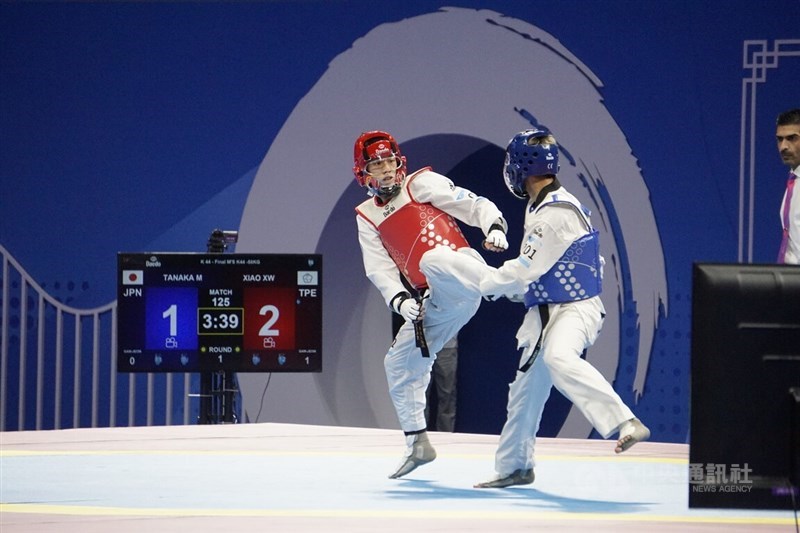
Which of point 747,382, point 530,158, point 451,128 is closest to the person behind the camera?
point 747,382

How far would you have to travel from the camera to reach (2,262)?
8859mm

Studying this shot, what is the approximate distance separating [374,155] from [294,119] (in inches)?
146

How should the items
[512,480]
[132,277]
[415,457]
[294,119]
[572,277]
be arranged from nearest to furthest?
1. [572,277]
2. [512,480]
3. [415,457]
4. [132,277]
5. [294,119]

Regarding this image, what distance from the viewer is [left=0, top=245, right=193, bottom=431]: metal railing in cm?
887

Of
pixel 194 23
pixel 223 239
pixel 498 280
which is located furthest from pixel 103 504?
pixel 194 23

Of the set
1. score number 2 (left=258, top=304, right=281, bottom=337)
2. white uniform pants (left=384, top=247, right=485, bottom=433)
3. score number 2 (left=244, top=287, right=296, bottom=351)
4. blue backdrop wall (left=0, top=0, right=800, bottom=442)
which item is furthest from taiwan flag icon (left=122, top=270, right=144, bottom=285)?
white uniform pants (left=384, top=247, right=485, bottom=433)

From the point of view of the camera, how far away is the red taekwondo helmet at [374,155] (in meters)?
5.30

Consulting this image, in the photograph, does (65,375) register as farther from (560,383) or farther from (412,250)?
(560,383)

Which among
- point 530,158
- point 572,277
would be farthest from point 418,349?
point 530,158

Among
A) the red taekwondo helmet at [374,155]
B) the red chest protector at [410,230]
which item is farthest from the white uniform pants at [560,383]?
the red taekwondo helmet at [374,155]

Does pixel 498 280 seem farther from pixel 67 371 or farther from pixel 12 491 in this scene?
pixel 67 371

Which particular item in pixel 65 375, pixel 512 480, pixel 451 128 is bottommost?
pixel 512 480

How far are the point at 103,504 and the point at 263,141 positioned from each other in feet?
15.8

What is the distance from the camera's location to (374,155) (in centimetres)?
529
